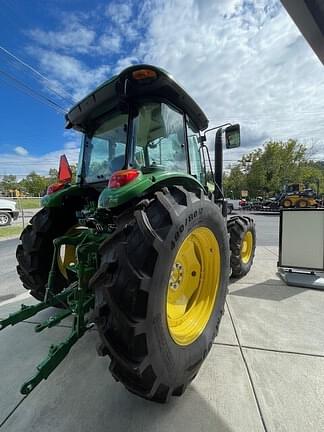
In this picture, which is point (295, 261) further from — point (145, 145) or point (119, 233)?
point (119, 233)

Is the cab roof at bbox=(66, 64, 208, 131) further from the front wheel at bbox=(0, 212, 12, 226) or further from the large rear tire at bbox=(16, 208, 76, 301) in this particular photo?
the front wheel at bbox=(0, 212, 12, 226)

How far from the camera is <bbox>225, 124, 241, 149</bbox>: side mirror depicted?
11.1ft

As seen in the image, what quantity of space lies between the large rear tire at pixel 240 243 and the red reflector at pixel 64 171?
2623 mm

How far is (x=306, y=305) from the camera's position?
3.11 meters

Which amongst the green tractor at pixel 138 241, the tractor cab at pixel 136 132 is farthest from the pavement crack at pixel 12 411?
the tractor cab at pixel 136 132

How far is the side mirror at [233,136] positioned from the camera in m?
3.37

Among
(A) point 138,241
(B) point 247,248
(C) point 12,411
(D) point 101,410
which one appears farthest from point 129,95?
(B) point 247,248

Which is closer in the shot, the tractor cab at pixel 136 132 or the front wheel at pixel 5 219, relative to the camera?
the tractor cab at pixel 136 132

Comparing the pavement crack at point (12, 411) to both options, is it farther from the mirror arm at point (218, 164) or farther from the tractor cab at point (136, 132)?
the mirror arm at point (218, 164)

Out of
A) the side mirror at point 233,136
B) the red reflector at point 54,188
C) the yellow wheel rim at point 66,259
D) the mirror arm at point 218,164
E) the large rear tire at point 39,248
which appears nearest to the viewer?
the large rear tire at point 39,248

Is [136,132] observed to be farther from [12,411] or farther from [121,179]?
[12,411]

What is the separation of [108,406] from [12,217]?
1338cm

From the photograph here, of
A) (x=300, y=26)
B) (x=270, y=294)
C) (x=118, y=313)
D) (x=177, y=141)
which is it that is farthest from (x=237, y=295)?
(x=300, y=26)

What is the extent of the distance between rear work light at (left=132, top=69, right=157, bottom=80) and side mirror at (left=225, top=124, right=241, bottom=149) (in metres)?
1.87
